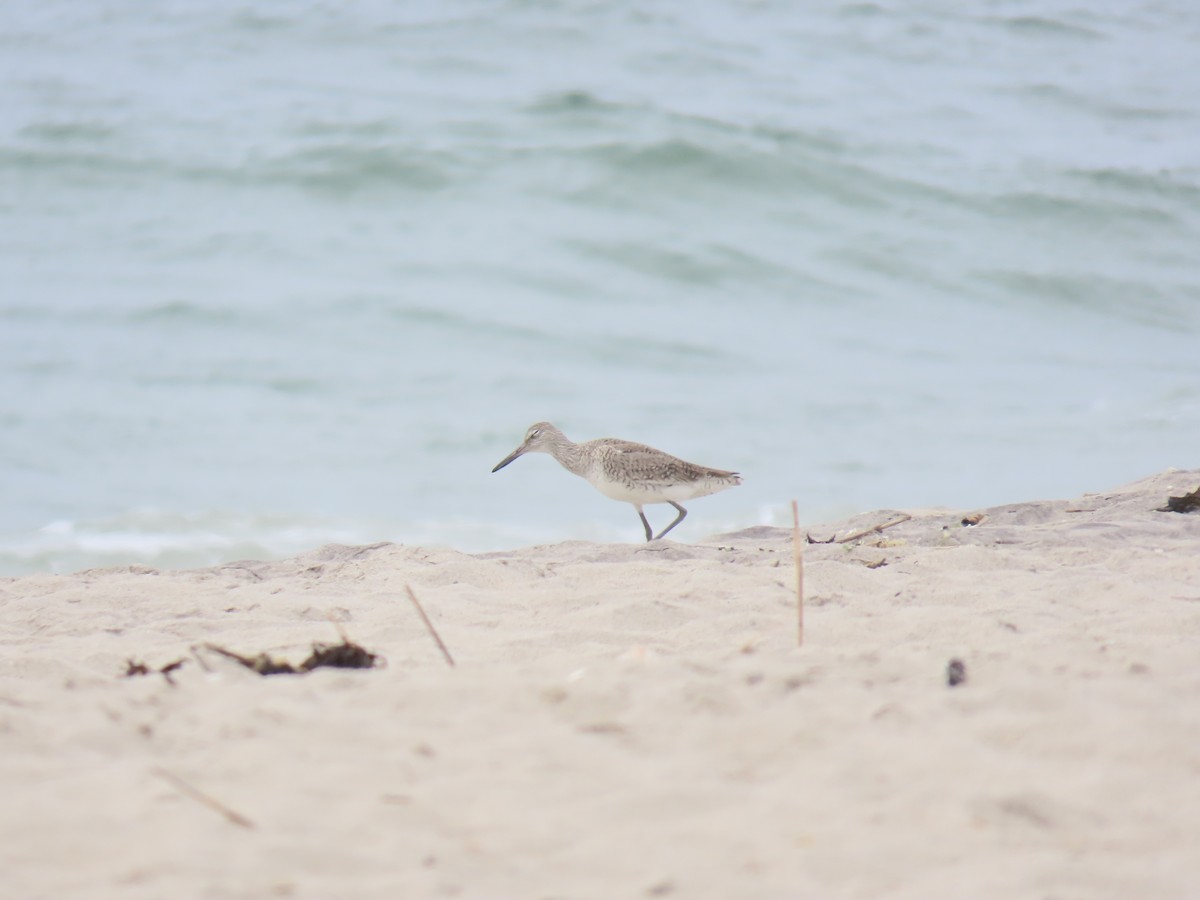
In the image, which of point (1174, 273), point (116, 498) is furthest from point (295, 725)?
point (1174, 273)

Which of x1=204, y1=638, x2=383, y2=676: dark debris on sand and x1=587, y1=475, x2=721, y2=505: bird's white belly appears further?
x1=587, y1=475, x2=721, y2=505: bird's white belly

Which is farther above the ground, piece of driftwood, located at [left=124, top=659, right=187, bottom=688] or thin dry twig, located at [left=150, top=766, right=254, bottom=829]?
thin dry twig, located at [left=150, top=766, right=254, bottom=829]

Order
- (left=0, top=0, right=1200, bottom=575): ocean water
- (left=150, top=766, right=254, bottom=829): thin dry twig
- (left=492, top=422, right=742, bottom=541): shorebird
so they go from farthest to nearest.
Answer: (left=0, top=0, right=1200, bottom=575): ocean water
(left=492, top=422, right=742, bottom=541): shorebird
(left=150, top=766, right=254, bottom=829): thin dry twig

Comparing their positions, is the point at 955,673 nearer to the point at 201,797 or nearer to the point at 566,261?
the point at 201,797

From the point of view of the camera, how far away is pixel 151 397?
1230 centimetres

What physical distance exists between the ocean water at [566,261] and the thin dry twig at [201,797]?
22.8 feet

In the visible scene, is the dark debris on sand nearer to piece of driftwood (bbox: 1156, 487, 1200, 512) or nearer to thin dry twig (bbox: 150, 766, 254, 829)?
thin dry twig (bbox: 150, 766, 254, 829)

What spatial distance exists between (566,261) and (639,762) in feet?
43.3

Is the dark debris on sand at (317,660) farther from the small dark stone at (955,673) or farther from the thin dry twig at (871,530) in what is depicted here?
the thin dry twig at (871,530)

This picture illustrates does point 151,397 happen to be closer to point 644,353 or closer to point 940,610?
point 644,353

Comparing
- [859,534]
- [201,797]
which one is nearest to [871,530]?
[859,534]

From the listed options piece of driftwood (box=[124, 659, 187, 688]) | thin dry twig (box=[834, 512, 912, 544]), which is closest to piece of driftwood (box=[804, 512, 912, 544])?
thin dry twig (box=[834, 512, 912, 544])

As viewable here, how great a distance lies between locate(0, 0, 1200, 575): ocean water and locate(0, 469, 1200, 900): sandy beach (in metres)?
5.91

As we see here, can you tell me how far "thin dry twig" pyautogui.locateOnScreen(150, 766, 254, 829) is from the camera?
2.40m
